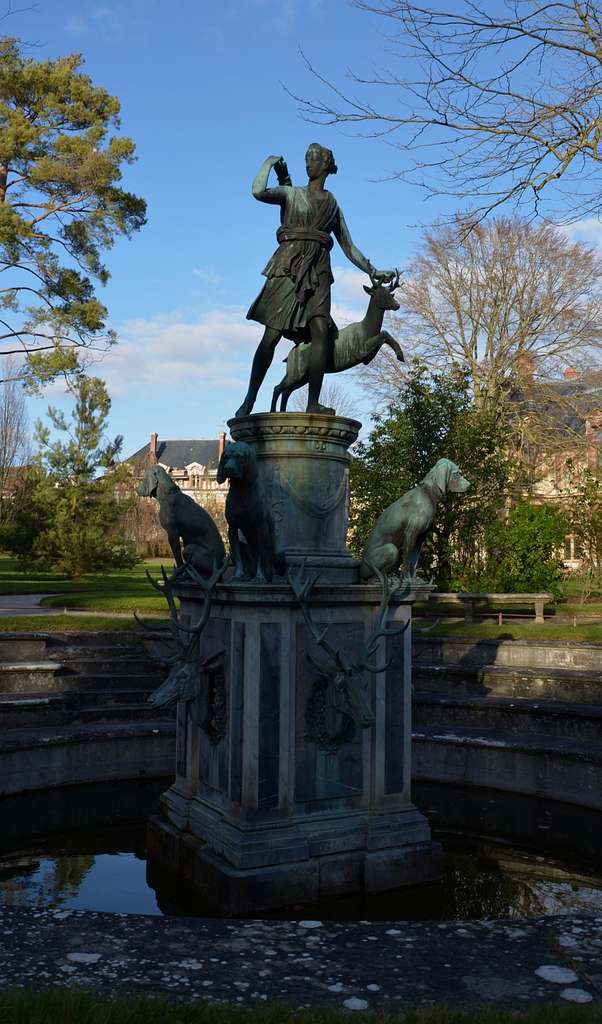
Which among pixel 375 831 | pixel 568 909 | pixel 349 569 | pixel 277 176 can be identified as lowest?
pixel 568 909

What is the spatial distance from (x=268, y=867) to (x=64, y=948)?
193cm

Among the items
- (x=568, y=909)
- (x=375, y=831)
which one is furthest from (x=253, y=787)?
(x=568, y=909)

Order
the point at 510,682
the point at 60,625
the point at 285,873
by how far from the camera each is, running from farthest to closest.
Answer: the point at 60,625 → the point at 510,682 → the point at 285,873

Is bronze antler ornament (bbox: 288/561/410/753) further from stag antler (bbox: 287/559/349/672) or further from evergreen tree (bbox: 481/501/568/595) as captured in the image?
evergreen tree (bbox: 481/501/568/595)

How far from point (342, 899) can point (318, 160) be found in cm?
595

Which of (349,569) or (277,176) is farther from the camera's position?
(277,176)

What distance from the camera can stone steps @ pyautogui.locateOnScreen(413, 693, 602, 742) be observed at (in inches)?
379

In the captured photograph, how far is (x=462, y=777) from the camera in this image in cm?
937

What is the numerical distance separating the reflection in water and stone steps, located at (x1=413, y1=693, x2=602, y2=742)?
9.08ft

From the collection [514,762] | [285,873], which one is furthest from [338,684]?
[514,762]

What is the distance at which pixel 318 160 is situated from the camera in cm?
722

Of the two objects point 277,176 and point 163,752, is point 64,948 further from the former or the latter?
point 277,176

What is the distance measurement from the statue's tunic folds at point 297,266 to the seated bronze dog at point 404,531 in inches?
69.5

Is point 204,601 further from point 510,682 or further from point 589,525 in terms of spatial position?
point 589,525
